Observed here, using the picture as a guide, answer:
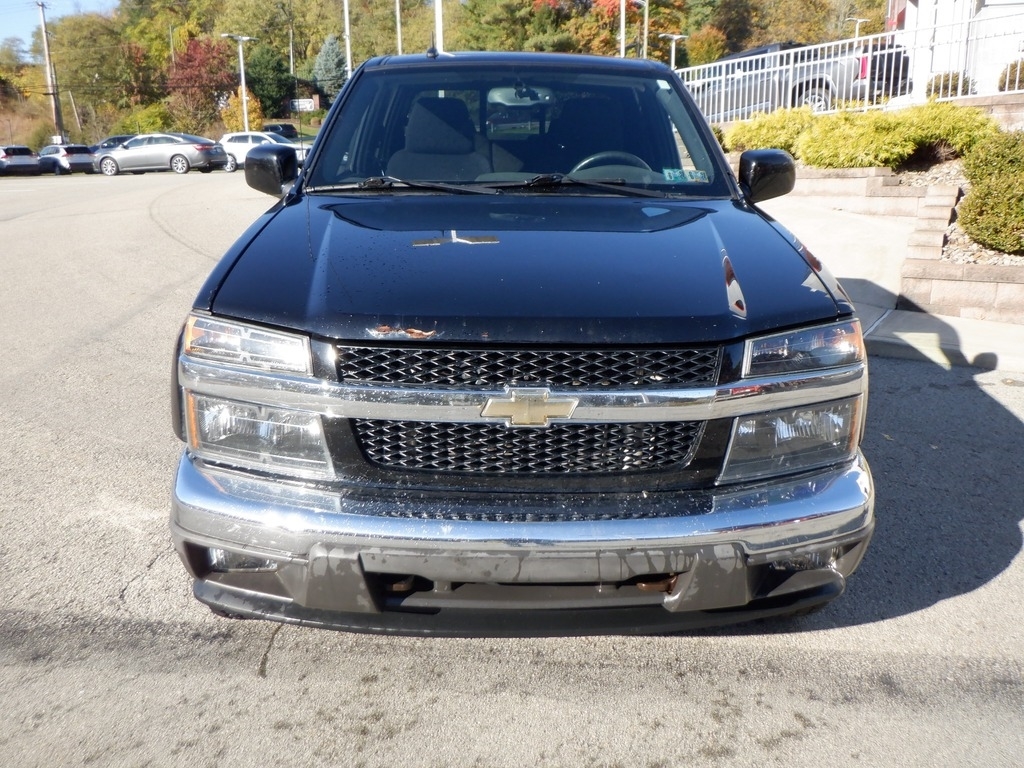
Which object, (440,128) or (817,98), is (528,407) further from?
(817,98)

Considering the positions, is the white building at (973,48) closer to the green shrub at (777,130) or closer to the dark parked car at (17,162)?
the green shrub at (777,130)

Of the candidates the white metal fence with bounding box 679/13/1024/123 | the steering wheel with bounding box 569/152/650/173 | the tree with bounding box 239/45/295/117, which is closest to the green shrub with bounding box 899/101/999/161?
the white metal fence with bounding box 679/13/1024/123

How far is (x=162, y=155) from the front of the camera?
3759cm

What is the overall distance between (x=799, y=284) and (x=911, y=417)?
2956mm

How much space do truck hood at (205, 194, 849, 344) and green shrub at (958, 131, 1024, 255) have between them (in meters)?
5.17

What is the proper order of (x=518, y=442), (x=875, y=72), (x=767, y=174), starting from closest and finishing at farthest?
(x=518, y=442) → (x=767, y=174) → (x=875, y=72)

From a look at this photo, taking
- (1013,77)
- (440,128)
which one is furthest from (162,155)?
(440,128)

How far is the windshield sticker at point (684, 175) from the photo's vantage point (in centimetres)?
382

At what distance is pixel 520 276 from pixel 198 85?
240 ft

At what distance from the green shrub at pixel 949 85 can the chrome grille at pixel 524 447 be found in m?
12.1

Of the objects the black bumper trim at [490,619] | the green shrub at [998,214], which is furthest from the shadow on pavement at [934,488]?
the green shrub at [998,214]

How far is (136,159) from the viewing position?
37.9 meters

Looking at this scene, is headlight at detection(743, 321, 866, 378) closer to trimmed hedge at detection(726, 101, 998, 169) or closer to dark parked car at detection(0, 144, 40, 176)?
trimmed hedge at detection(726, 101, 998, 169)

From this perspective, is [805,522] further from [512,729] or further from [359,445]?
[359,445]
